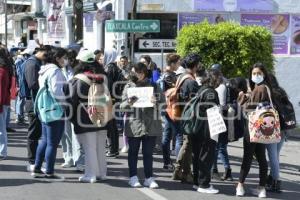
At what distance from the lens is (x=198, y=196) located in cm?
829

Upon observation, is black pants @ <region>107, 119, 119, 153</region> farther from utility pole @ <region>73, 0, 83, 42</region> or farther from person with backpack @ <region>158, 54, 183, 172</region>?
utility pole @ <region>73, 0, 83, 42</region>

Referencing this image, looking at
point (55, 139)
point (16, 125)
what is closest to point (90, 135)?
point (55, 139)

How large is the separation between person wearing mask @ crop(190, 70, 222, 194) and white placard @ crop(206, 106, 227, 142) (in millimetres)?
72

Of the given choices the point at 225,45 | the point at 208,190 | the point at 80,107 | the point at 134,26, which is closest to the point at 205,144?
the point at 208,190

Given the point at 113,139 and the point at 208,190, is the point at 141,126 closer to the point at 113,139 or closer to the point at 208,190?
the point at 208,190

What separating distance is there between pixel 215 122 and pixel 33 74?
9.58 ft

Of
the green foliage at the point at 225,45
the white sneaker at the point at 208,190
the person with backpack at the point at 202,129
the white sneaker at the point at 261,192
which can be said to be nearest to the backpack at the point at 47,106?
the person with backpack at the point at 202,129

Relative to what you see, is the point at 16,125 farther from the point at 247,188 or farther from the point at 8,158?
the point at 247,188

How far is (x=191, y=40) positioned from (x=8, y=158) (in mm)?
6620

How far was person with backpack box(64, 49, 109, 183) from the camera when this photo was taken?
Result: 28.5 ft

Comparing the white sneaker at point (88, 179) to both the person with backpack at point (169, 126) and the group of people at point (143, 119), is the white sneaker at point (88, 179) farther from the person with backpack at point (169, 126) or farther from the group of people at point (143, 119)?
the person with backpack at point (169, 126)

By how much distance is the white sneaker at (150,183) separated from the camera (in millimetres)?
8625

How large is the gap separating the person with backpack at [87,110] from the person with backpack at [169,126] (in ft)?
4.87

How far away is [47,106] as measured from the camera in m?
8.71
